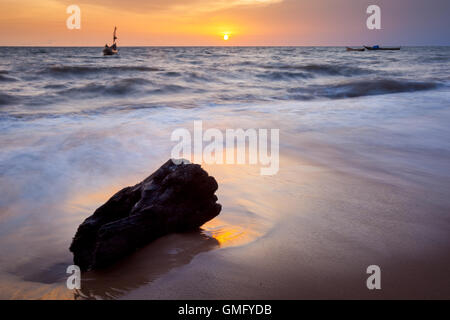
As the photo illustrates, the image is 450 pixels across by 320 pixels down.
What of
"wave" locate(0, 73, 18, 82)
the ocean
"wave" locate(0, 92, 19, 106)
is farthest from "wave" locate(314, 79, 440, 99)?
"wave" locate(0, 73, 18, 82)

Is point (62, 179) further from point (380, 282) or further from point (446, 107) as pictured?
point (446, 107)

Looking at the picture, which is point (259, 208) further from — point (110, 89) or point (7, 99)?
point (110, 89)

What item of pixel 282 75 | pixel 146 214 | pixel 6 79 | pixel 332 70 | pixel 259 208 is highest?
pixel 332 70

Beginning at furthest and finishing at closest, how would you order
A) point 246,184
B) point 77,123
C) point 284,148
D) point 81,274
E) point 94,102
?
1. point 94,102
2. point 77,123
3. point 284,148
4. point 246,184
5. point 81,274

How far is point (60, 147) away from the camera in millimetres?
5430

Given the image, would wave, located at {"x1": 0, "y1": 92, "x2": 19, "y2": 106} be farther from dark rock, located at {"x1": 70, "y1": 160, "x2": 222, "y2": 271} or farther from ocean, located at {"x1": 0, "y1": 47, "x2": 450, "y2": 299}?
dark rock, located at {"x1": 70, "y1": 160, "x2": 222, "y2": 271}

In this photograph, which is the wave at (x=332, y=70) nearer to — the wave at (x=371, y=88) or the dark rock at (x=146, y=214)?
the wave at (x=371, y=88)

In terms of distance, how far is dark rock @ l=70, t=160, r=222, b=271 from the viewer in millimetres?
2104

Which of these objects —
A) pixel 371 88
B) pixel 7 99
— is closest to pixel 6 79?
pixel 7 99

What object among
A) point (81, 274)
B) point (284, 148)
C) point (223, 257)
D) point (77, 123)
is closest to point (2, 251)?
point (81, 274)

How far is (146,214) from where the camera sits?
7.39 feet

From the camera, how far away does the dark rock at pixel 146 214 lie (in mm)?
2104

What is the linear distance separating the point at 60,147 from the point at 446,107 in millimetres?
9236

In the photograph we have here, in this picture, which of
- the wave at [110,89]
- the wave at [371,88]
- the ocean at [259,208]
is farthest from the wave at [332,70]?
the ocean at [259,208]
